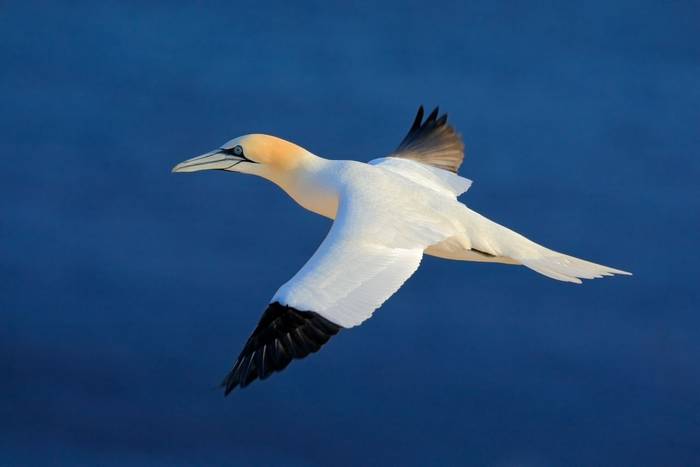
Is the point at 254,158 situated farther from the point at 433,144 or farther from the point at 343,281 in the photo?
Result: the point at 343,281

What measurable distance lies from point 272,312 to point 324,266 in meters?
0.60

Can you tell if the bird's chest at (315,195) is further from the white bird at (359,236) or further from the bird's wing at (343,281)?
the bird's wing at (343,281)

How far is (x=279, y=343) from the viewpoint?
8.87 m

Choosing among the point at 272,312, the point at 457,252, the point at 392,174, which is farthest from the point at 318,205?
the point at 272,312

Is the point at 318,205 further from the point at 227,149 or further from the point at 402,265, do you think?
the point at 402,265

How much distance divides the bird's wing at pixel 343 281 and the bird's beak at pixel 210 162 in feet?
5.82

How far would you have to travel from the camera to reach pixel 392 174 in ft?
36.9

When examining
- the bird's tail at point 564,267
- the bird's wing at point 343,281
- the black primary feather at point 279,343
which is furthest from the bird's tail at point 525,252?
Result: the black primary feather at point 279,343

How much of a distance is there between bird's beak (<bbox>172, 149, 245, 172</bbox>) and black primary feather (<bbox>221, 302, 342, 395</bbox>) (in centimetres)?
323

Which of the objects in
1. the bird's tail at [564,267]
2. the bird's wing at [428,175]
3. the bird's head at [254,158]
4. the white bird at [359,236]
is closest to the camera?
the white bird at [359,236]

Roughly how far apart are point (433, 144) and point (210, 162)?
2.67m

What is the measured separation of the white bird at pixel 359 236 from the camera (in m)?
8.91

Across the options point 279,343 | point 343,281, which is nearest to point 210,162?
point 343,281

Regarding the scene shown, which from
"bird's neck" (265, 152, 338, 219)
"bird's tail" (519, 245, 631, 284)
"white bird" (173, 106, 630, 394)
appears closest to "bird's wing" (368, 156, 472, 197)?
"white bird" (173, 106, 630, 394)
